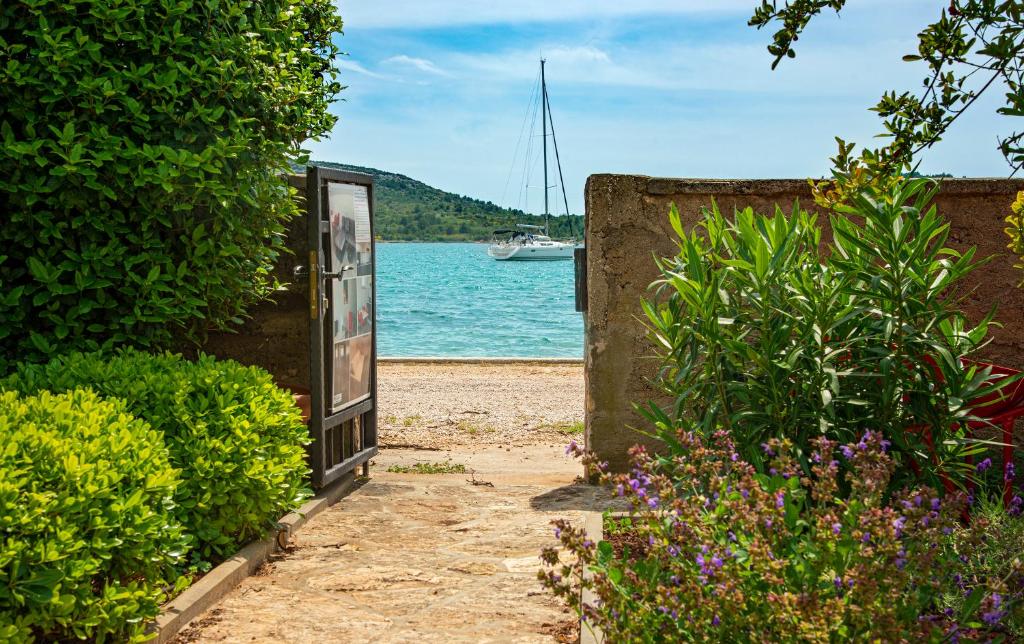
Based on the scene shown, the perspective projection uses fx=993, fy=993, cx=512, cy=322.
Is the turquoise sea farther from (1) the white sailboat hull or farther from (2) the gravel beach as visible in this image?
(2) the gravel beach

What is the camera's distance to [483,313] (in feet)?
153

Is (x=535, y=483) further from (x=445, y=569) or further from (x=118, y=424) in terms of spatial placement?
(x=118, y=424)

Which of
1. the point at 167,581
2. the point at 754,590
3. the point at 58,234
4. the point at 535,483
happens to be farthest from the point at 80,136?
the point at 754,590

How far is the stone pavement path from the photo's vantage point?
13.9ft

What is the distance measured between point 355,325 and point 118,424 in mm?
2954

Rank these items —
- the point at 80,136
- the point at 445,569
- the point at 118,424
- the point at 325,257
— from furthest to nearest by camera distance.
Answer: the point at 325,257, the point at 80,136, the point at 445,569, the point at 118,424

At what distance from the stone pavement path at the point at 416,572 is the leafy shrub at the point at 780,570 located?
44.5 inches

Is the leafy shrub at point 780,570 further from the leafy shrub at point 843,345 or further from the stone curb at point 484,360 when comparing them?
the stone curb at point 484,360

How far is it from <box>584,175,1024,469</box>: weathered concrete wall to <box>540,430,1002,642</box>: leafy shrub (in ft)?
11.6

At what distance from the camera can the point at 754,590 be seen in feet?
9.64

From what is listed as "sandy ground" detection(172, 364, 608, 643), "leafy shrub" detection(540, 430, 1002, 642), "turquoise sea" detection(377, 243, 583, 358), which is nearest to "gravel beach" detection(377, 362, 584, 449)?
"sandy ground" detection(172, 364, 608, 643)

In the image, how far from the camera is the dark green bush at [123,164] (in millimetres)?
5496

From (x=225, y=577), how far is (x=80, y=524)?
1227 mm

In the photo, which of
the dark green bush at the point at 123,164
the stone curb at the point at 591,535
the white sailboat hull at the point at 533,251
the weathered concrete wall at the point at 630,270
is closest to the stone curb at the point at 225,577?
the dark green bush at the point at 123,164
